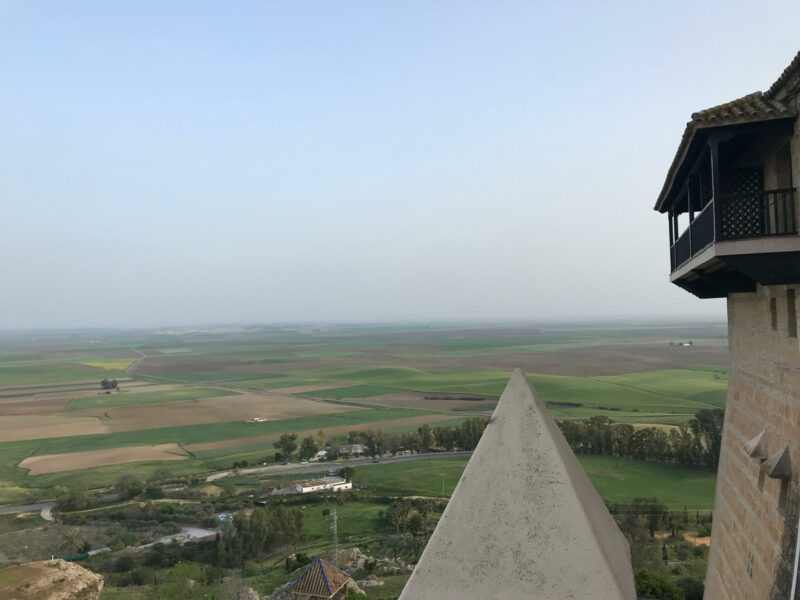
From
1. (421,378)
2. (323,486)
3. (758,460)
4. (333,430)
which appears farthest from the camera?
(421,378)

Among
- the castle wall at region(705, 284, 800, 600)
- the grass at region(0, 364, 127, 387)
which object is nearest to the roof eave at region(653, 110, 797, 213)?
the castle wall at region(705, 284, 800, 600)

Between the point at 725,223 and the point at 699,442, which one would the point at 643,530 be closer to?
the point at 699,442

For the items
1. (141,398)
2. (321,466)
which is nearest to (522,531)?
(321,466)

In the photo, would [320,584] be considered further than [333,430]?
No

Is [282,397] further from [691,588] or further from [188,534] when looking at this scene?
[691,588]

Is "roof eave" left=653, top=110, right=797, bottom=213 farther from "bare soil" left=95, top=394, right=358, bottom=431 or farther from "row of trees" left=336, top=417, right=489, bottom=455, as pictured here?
"bare soil" left=95, top=394, right=358, bottom=431

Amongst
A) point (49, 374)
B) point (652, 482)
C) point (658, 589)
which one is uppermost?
point (658, 589)
